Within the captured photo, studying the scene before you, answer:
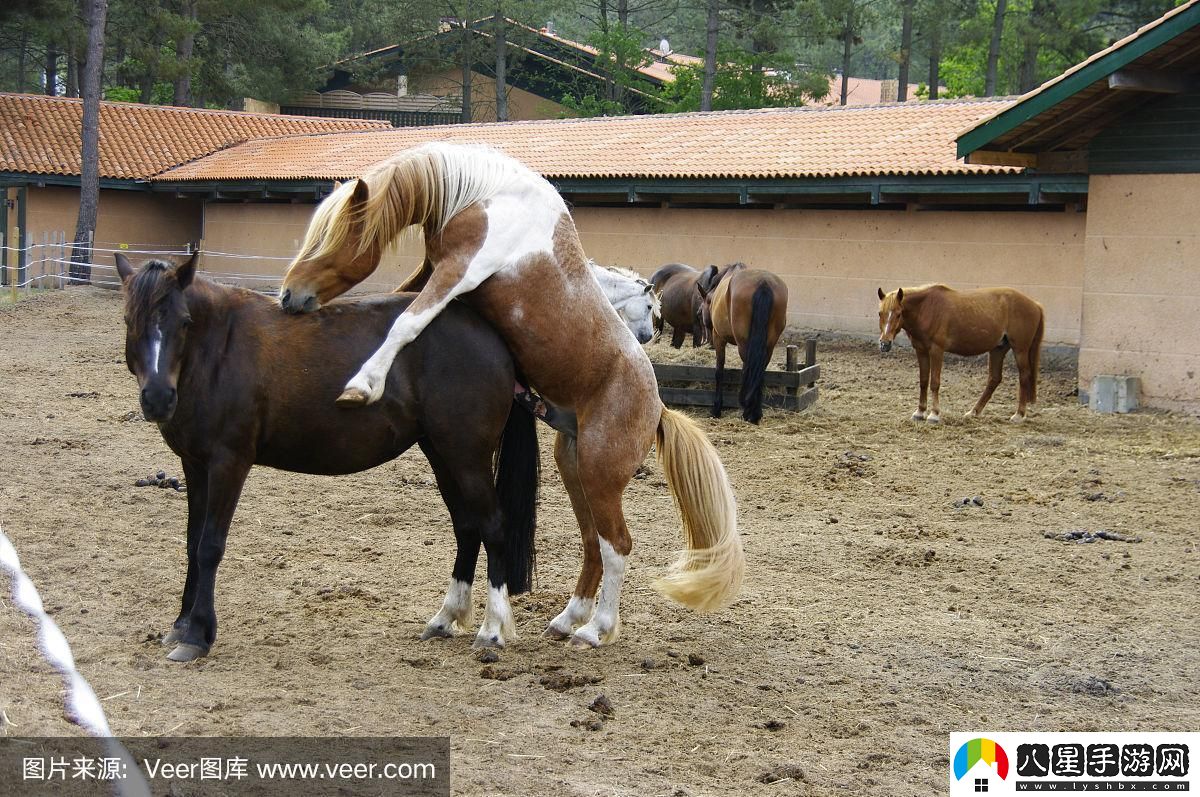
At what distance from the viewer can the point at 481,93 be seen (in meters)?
40.5

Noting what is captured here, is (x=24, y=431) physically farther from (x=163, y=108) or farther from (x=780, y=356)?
(x=163, y=108)

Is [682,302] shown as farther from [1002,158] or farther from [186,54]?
[186,54]

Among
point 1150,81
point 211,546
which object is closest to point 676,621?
point 211,546

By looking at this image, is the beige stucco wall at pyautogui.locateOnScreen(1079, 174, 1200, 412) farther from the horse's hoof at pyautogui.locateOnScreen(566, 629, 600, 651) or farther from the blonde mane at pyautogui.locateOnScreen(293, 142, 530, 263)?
the blonde mane at pyautogui.locateOnScreen(293, 142, 530, 263)

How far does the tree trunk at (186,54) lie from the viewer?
1327 inches

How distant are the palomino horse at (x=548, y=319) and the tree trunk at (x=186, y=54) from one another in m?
30.9

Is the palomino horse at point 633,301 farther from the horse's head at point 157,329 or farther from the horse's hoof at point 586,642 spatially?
the horse's head at point 157,329

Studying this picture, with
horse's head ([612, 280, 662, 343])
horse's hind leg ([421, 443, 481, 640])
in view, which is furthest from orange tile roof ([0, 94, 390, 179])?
horse's hind leg ([421, 443, 481, 640])

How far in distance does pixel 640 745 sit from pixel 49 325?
57.8ft

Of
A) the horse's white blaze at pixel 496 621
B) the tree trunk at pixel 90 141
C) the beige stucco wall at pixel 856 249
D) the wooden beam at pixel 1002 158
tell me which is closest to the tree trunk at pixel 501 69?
the tree trunk at pixel 90 141

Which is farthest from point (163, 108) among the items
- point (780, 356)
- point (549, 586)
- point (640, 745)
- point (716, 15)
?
point (640, 745)

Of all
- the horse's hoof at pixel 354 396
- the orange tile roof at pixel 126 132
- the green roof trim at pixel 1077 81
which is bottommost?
the horse's hoof at pixel 354 396

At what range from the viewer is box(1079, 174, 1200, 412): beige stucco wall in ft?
41.4

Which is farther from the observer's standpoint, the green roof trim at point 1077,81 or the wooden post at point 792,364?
the wooden post at point 792,364
